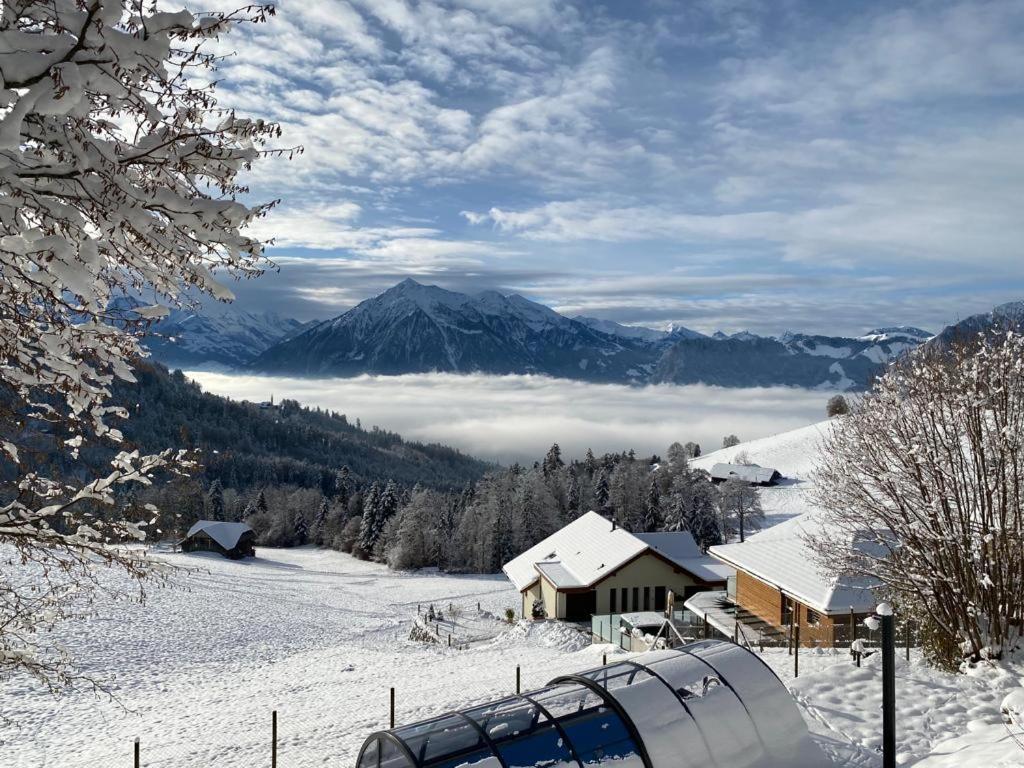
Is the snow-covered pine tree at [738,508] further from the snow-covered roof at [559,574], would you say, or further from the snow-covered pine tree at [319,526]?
the snow-covered pine tree at [319,526]

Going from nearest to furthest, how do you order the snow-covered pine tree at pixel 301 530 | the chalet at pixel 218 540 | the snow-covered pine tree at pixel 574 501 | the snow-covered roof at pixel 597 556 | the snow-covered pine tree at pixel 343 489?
the snow-covered roof at pixel 597 556 < the chalet at pixel 218 540 < the snow-covered pine tree at pixel 574 501 < the snow-covered pine tree at pixel 301 530 < the snow-covered pine tree at pixel 343 489

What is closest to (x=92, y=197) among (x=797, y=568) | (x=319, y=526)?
(x=797, y=568)

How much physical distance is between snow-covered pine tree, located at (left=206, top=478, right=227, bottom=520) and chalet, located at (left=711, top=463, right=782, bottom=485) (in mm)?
81545

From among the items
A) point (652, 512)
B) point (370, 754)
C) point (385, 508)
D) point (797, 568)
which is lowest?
point (385, 508)

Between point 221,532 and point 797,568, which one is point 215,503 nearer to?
point 221,532

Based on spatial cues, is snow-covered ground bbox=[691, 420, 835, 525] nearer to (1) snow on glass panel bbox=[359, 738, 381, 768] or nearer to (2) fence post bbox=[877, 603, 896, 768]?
(2) fence post bbox=[877, 603, 896, 768]

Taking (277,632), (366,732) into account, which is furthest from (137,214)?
(277,632)

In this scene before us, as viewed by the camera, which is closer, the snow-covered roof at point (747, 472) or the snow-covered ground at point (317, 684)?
the snow-covered ground at point (317, 684)

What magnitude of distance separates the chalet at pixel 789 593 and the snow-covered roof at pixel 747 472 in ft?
236

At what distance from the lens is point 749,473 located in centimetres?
9925

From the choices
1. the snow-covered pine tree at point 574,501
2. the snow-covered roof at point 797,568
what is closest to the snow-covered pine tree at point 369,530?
the snow-covered pine tree at point 574,501

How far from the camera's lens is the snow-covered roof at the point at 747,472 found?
323ft

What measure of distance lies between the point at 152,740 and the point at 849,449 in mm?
18936

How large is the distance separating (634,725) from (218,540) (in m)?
83.3
